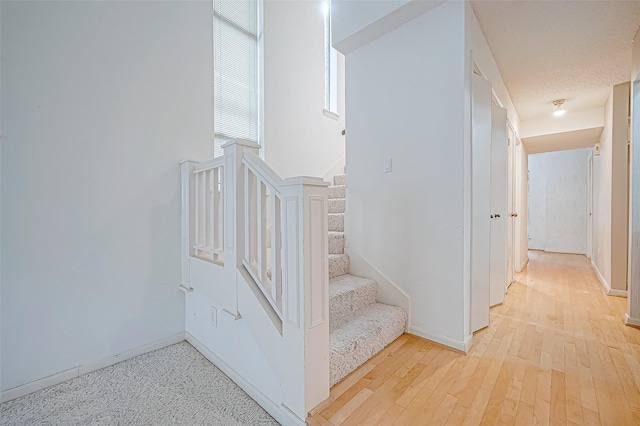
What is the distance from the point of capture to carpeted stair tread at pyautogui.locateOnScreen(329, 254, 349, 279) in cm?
235

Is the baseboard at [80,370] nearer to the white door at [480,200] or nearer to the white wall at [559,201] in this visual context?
the white door at [480,200]

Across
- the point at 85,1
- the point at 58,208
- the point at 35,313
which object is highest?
the point at 85,1

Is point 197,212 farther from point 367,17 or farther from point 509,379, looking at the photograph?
point 509,379

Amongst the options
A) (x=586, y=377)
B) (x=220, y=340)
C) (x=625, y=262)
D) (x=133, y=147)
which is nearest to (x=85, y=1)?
(x=133, y=147)

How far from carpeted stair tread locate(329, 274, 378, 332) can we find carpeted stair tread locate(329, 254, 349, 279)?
0.04 meters

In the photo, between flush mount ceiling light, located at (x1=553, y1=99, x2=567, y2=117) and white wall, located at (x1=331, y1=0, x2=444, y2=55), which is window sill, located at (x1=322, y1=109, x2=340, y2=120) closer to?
white wall, located at (x1=331, y1=0, x2=444, y2=55)

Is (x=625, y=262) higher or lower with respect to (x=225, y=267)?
lower

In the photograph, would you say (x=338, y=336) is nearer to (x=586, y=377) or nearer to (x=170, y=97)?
(x=586, y=377)

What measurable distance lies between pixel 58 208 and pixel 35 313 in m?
0.60

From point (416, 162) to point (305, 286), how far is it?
1.35 m

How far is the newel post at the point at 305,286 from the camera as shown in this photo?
1.21 metres

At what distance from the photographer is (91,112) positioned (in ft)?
5.79

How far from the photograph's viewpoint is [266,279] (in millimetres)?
1487

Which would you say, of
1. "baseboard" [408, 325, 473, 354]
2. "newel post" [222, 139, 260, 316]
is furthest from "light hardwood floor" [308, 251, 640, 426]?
"newel post" [222, 139, 260, 316]
